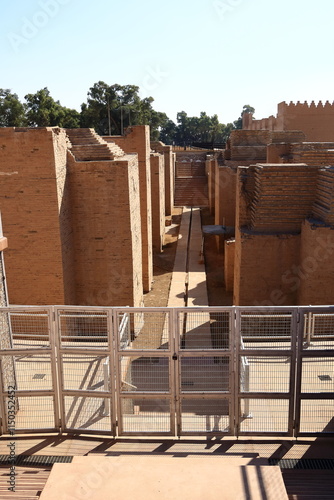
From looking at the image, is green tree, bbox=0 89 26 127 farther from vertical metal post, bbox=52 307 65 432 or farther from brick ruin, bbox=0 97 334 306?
vertical metal post, bbox=52 307 65 432

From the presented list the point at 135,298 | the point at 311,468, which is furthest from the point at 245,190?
the point at 311,468

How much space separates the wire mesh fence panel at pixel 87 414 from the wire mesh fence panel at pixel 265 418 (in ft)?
5.32

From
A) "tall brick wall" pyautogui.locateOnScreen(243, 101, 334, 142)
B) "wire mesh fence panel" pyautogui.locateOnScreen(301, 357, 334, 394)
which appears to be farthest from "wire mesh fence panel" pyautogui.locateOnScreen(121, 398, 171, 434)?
"tall brick wall" pyautogui.locateOnScreen(243, 101, 334, 142)

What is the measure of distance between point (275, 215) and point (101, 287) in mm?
4591

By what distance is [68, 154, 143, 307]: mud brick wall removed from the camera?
10.9 m

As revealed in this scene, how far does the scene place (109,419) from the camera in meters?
5.71

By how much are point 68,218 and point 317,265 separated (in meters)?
5.63

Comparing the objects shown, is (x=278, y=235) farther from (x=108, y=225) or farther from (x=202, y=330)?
(x=108, y=225)

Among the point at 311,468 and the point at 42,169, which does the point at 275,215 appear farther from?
the point at 311,468

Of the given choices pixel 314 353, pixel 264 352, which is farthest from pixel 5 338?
pixel 314 353

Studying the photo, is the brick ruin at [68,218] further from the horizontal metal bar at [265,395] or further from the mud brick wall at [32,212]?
the horizontal metal bar at [265,395]

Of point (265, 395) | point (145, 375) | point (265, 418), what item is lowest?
point (145, 375)

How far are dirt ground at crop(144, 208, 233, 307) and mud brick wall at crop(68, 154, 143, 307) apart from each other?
278 cm

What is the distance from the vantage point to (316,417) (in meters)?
5.61
